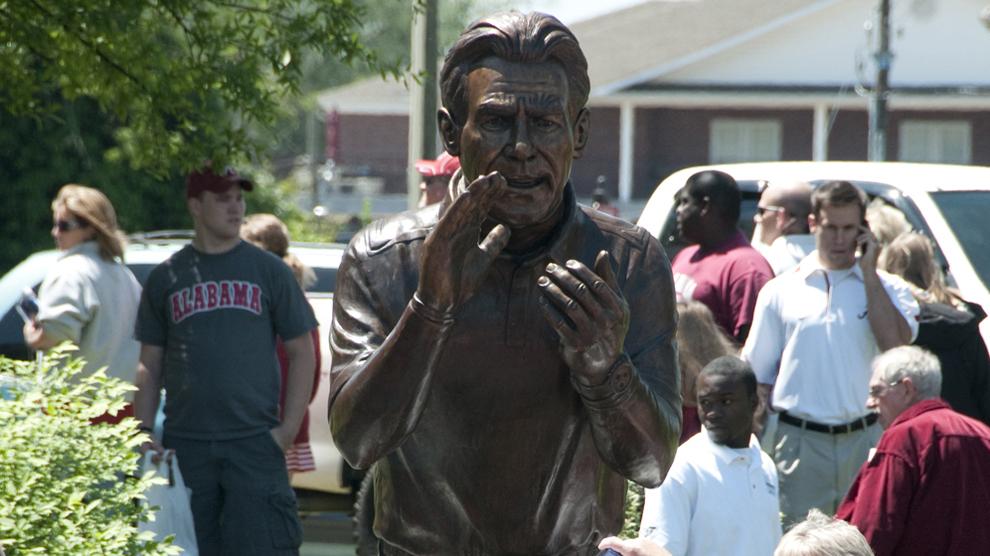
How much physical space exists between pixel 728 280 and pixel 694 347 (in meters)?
0.71

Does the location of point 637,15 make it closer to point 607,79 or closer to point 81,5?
point 607,79

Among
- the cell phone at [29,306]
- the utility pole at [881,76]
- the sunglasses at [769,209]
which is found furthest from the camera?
the utility pole at [881,76]

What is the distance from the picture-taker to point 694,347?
675 centimetres

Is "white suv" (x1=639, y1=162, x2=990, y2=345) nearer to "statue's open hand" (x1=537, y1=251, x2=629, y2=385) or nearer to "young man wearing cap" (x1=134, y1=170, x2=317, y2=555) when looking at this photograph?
"young man wearing cap" (x1=134, y1=170, x2=317, y2=555)

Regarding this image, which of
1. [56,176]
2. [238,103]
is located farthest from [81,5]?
[56,176]

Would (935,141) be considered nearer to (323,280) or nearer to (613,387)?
(323,280)

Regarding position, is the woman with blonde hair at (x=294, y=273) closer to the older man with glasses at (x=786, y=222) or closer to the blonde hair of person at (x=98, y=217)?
the blonde hair of person at (x=98, y=217)

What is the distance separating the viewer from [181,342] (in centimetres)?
696

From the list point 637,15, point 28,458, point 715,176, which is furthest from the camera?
point 637,15

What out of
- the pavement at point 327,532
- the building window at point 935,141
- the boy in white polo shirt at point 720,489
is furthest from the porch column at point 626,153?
the boy in white polo shirt at point 720,489

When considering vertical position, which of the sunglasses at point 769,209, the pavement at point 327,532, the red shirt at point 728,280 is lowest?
the pavement at point 327,532

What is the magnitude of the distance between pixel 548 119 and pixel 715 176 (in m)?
4.57

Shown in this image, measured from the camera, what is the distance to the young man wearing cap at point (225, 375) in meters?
6.89

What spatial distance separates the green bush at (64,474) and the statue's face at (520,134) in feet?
7.60
